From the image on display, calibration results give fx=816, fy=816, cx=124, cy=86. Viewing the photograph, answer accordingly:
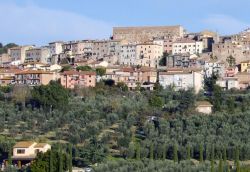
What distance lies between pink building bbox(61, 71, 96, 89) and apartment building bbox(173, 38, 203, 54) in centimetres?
1517

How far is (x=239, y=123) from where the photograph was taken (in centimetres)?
4806

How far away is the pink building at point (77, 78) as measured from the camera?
62.4 metres

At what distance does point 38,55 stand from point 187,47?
15025mm

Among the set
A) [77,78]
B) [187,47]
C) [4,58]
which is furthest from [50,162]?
[4,58]

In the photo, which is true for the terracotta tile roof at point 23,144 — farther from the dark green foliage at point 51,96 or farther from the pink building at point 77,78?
the pink building at point 77,78

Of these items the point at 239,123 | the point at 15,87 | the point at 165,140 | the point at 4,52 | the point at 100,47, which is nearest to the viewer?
the point at 165,140

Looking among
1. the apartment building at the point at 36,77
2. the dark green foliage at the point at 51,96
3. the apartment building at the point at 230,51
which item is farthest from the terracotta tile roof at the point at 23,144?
the apartment building at the point at 230,51

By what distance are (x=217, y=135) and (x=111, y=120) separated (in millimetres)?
7253

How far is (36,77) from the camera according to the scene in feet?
210

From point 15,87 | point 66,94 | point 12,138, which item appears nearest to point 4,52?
point 15,87

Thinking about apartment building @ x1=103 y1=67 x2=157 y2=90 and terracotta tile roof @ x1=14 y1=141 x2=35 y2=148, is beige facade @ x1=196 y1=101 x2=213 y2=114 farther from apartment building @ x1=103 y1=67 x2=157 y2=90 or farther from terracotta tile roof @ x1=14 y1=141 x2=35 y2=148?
terracotta tile roof @ x1=14 y1=141 x2=35 y2=148

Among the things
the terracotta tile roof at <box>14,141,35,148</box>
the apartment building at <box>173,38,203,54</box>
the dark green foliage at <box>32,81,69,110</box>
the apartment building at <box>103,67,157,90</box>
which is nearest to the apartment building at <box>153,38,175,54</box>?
the apartment building at <box>173,38,203,54</box>

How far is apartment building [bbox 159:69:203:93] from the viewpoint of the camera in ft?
209

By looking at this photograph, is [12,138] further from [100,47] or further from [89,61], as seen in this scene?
[100,47]
